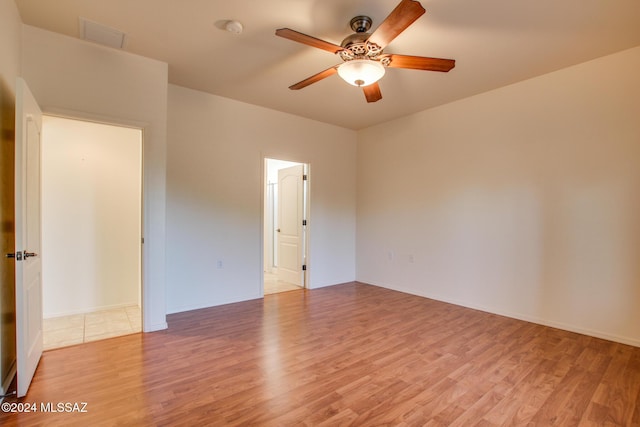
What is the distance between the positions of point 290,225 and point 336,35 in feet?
11.4

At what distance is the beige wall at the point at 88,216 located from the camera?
364 cm

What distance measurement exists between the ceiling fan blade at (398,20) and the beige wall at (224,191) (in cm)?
263

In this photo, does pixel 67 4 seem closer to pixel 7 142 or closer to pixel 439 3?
pixel 7 142

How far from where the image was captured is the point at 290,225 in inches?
219

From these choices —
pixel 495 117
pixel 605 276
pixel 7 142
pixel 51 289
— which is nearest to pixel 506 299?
pixel 605 276

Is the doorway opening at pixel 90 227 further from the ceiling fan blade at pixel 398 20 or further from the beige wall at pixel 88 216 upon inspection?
the ceiling fan blade at pixel 398 20

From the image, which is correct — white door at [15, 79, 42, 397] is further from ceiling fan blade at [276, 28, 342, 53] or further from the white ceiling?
ceiling fan blade at [276, 28, 342, 53]

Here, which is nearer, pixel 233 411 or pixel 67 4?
pixel 233 411

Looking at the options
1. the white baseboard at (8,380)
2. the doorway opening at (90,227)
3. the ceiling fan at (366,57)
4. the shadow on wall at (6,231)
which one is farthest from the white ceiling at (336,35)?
the white baseboard at (8,380)

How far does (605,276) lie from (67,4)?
542 centimetres

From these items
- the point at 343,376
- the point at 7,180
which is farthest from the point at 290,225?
the point at 7,180

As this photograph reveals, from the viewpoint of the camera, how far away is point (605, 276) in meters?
3.09

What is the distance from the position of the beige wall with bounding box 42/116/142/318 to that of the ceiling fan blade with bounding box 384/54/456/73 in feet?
10.1

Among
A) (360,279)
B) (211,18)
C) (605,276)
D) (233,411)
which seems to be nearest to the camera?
(233,411)
